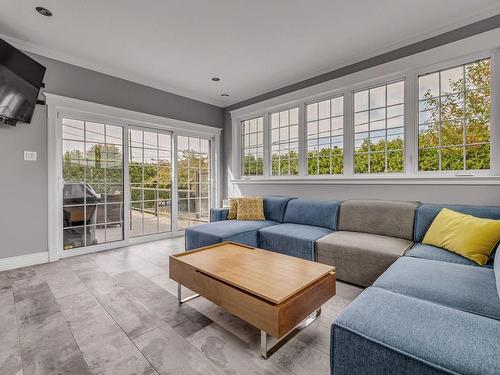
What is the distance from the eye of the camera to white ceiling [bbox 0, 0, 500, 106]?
242cm

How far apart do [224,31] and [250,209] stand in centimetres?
238

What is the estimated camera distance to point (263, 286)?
5.40 feet

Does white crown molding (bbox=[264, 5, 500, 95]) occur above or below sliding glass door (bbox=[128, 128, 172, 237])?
above

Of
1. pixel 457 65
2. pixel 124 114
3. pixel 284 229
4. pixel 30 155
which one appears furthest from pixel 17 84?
pixel 457 65

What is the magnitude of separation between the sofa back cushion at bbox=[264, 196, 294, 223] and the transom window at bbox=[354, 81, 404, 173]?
1.15 m

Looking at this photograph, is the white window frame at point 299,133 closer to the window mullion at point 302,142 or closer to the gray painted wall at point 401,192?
the window mullion at point 302,142

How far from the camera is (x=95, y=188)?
372 cm

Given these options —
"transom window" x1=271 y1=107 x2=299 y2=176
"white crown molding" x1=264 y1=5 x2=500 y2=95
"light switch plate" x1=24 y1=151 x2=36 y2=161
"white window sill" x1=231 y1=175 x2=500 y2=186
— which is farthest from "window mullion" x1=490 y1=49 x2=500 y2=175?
"light switch plate" x1=24 y1=151 x2=36 y2=161

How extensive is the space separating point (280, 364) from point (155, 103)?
4.16 m

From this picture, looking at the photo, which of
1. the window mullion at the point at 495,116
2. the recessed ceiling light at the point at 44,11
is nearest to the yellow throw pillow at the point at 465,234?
the window mullion at the point at 495,116

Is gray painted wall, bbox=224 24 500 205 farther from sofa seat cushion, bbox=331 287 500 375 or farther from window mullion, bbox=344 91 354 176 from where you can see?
sofa seat cushion, bbox=331 287 500 375

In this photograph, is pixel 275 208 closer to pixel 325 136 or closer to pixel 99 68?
pixel 325 136

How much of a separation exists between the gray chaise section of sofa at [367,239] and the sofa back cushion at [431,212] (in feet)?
0.21

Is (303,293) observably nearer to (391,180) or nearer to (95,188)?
(391,180)
